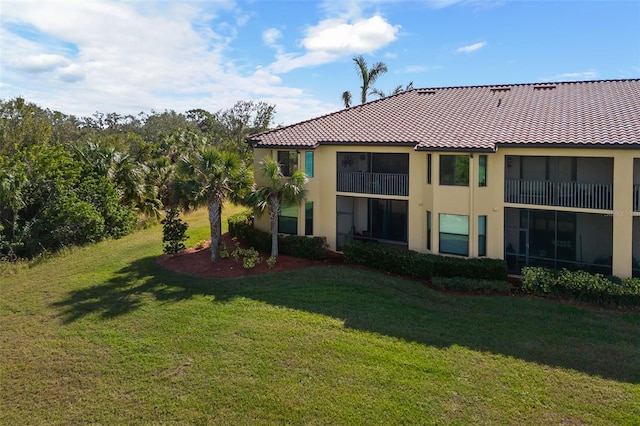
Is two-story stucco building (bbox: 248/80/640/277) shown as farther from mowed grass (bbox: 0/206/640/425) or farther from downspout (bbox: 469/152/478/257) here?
mowed grass (bbox: 0/206/640/425)

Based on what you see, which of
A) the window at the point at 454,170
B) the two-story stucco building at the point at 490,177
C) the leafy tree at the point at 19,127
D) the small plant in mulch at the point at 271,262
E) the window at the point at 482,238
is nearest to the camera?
the two-story stucco building at the point at 490,177

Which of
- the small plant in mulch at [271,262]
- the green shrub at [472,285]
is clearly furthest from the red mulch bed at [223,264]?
the green shrub at [472,285]

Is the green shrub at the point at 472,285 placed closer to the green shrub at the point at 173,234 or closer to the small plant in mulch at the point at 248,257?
the small plant in mulch at the point at 248,257

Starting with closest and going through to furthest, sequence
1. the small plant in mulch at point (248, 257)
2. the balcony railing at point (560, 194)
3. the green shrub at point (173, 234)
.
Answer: the balcony railing at point (560, 194)
the small plant in mulch at point (248, 257)
the green shrub at point (173, 234)

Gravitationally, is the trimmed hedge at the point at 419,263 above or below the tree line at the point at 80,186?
below

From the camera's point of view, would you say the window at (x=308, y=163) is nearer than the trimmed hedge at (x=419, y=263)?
No

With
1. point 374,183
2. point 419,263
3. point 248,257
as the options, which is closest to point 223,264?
point 248,257

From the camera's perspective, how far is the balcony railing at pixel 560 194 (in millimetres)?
17000

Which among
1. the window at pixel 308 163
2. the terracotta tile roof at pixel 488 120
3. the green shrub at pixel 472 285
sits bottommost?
the green shrub at pixel 472 285

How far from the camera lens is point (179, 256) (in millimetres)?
21984

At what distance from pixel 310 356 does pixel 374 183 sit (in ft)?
35.8

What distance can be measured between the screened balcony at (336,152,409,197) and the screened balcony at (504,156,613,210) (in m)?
4.61

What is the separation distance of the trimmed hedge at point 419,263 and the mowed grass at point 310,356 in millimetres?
975

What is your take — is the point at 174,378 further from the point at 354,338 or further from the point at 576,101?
the point at 576,101
